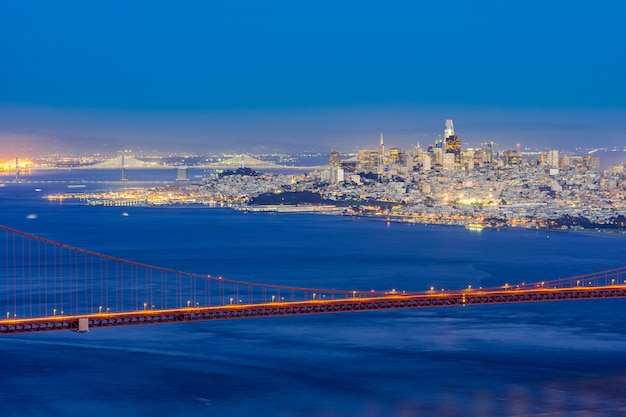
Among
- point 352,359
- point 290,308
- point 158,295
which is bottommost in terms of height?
point 352,359

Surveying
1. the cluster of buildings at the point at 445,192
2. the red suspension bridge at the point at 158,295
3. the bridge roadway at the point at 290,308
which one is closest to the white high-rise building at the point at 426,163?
the cluster of buildings at the point at 445,192

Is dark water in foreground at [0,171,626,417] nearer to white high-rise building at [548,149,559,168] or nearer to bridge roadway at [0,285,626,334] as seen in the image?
bridge roadway at [0,285,626,334]

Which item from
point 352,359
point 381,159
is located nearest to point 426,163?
point 381,159

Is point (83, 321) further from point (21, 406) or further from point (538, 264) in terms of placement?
point (538, 264)

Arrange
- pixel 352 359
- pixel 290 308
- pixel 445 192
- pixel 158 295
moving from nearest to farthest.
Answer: pixel 290 308, pixel 352 359, pixel 158 295, pixel 445 192

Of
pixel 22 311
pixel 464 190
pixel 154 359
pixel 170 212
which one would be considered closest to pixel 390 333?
pixel 154 359

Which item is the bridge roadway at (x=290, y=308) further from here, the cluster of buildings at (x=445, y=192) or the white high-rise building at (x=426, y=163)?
the white high-rise building at (x=426, y=163)

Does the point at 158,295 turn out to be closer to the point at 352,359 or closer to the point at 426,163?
the point at 352,359
